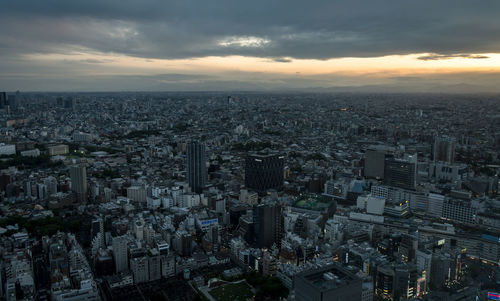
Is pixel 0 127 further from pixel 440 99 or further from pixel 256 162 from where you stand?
pixel 440 99

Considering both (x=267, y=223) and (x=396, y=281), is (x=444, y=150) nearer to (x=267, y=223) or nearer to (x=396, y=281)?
(x=267, y=223)

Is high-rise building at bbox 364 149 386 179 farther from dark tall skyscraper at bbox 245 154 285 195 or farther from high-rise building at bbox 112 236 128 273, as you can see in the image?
high-rise building at bbox 112 236 128 273

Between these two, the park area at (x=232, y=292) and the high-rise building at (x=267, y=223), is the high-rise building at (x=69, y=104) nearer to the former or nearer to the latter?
the high-rise building at (x=267, y=223)

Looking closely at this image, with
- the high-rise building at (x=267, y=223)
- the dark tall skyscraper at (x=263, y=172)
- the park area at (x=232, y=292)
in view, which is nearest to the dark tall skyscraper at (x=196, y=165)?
the dark tall skyscraper at (x=263, y=172)

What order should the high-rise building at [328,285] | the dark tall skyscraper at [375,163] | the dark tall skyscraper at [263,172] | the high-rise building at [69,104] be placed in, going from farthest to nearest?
the high-rise building at [69,104], the dark tall skyscraper at [375,163], the dark tall skyscraper at [263,172], the high-rise building at [328,285]

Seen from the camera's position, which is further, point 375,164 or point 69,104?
point 69,104

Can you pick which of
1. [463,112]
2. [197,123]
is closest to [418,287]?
[463,112]

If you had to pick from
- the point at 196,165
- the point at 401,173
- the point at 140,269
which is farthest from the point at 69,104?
the point at 140,269
